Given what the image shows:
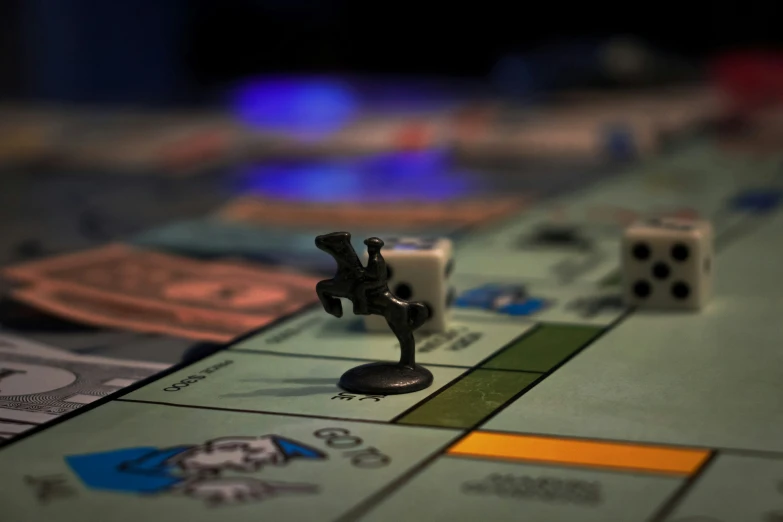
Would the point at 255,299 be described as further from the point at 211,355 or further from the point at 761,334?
the point at 761,334

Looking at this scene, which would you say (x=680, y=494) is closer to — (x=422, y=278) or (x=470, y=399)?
(x=470, y=399)

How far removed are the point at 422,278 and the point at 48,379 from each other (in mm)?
635

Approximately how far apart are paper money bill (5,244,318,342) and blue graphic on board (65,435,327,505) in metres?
0.58

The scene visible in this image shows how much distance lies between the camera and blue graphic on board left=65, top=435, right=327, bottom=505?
149 centimetres

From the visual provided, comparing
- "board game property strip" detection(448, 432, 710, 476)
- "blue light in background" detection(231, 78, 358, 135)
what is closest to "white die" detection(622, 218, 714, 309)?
"board game property strip" detection(448, 432, 710, 476)

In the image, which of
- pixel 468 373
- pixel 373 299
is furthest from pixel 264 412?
pixel 468 373

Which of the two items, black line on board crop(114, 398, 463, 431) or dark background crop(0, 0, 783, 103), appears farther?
dark background crop(0, 0, 783, 103)

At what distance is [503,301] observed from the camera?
2402 millimetres

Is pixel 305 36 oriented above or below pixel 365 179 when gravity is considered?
above

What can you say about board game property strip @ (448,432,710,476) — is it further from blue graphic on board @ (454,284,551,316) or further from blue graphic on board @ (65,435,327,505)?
blue graphic on board @ (454,284,551,316)

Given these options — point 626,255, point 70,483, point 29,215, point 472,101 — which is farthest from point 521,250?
point 472,101

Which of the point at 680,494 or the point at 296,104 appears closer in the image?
the point at 680,494

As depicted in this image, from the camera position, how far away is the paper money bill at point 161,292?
2.32 meters

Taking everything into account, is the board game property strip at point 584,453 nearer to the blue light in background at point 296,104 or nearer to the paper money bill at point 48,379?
the paper money bill at point 48,379
